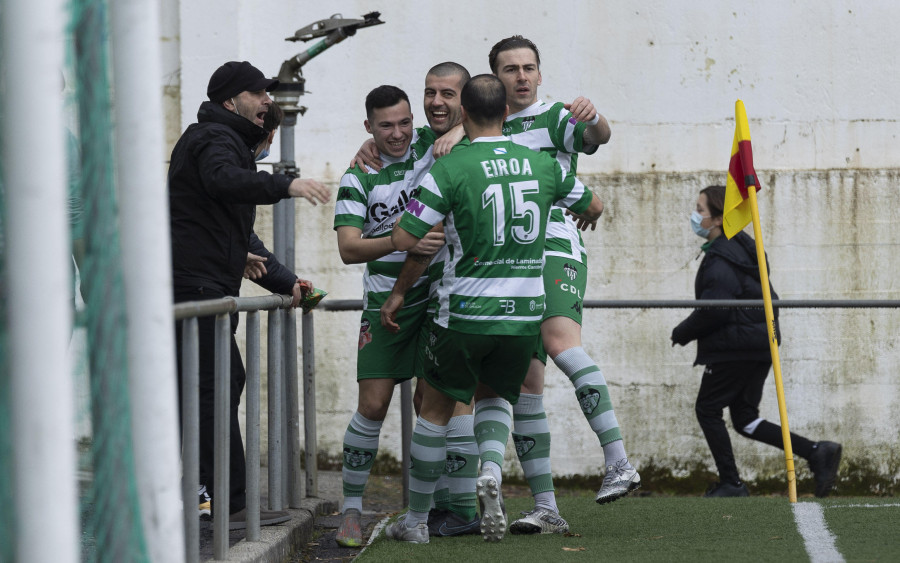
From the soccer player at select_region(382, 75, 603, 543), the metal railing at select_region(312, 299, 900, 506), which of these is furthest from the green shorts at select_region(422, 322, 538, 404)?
the metal railing at select_region(312, 299, 900, 506)

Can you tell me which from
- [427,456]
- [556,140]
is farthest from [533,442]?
[556,140]

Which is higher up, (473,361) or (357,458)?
(473,361)

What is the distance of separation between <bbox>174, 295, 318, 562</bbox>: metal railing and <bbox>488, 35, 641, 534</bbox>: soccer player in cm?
105

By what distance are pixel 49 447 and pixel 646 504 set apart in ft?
15.0

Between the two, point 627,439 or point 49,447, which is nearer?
point 49,447

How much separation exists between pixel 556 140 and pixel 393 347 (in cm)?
117

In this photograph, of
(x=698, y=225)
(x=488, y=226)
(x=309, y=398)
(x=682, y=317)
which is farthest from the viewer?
(x=682, y=317)

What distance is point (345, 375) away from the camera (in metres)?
8.98

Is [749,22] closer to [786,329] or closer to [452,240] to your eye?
[786,329]

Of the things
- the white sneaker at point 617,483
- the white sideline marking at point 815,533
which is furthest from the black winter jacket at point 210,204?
the white sideline marking at point 815,533

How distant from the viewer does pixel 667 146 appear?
8.97 metres

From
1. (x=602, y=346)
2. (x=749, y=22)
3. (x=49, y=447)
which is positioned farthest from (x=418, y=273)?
(x=749, y=22)

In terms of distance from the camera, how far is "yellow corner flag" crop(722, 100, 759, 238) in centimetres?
671

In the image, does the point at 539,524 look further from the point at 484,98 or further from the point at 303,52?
the point at 303,52
